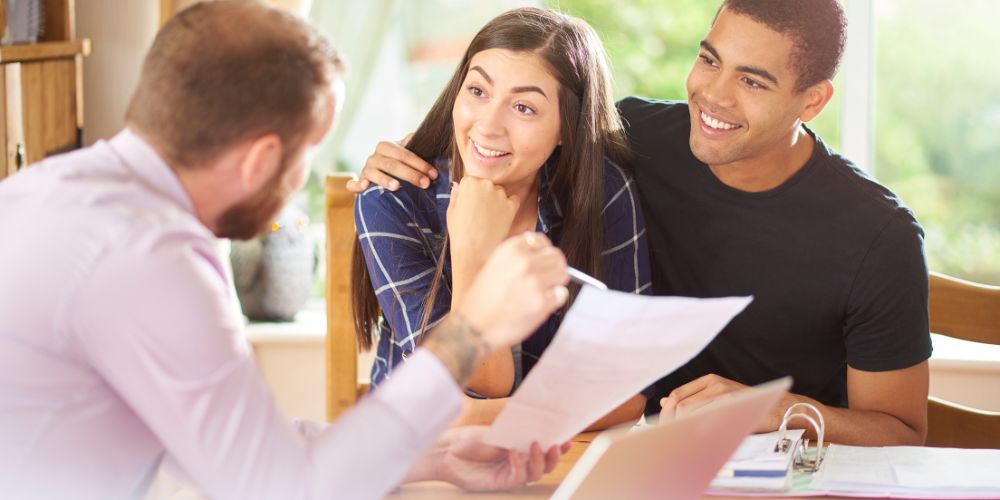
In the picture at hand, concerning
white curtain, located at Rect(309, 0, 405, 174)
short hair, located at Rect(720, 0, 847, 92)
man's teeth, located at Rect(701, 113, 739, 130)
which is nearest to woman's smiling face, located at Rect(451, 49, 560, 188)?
man's teeth, located at Rect(701, 113, 739, 130)

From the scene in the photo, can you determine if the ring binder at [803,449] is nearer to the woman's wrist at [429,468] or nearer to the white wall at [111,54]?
the woman's wrist at [429,468]

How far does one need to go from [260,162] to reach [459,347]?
0.80 feet

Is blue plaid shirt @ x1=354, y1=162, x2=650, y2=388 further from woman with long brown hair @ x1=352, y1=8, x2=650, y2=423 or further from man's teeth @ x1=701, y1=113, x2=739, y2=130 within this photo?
man's teeth @ x1=701, y1=113, x2=739, y2=130

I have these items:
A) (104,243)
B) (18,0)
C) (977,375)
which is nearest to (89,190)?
(104,243)

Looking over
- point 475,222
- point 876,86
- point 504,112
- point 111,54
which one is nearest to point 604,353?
point 475,222

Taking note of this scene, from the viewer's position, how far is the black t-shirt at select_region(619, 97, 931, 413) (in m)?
1.83

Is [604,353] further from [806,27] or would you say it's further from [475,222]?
[806,27]

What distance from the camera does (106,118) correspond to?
3.00 meters

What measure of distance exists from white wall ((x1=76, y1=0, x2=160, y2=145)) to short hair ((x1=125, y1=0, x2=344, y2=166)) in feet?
6.97

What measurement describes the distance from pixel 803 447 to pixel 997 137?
2.25 meters

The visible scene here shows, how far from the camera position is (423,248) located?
5.89ft

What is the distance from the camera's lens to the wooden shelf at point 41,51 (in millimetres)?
2107

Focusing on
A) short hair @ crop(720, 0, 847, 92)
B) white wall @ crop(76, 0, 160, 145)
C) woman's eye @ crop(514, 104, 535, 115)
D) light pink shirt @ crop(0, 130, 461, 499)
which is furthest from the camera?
white wall @ crop(76, 0, 160, 145)

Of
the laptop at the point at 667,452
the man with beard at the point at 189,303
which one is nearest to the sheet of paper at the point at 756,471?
the laptop at the point at 667,452
